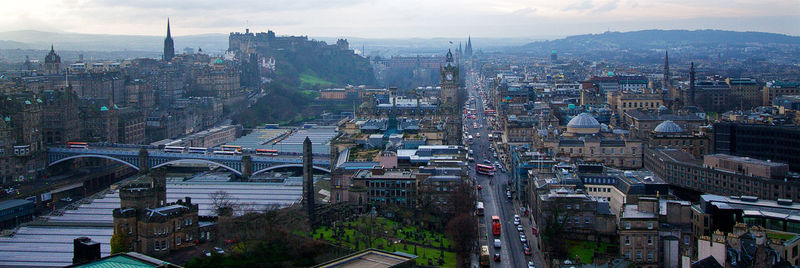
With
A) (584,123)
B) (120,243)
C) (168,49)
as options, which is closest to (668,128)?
(584,123)

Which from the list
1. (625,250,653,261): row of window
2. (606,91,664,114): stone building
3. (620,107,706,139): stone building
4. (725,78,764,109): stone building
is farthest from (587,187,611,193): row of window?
(725,78,764,109): stone building

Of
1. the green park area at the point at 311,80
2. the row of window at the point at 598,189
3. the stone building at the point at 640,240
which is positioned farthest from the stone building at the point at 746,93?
the green park area at the point at 311,80

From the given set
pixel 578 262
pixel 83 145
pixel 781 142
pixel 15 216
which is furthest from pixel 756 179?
pixel 83 145

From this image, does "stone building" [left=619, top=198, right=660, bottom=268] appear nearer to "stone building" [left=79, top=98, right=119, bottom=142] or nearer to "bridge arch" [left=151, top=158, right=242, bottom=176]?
"bridge arch" [left=151, top=158, right=242, bottom=176]

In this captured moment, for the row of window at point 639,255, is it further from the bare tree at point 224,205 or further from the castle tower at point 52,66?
the castle tower at point 52,66

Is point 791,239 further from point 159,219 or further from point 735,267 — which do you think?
point 159,219
